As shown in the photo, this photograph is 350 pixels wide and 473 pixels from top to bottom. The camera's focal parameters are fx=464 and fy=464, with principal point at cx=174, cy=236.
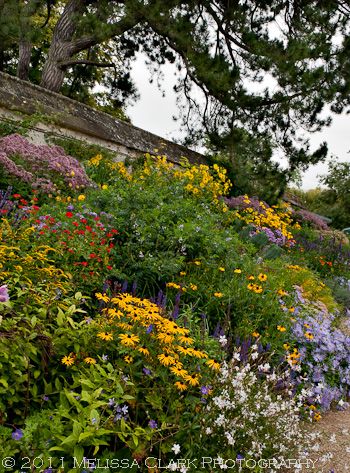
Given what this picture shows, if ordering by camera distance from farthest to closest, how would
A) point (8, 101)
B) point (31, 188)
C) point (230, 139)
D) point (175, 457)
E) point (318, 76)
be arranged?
point (230, 139) → point (318, 76) → point (8, 101) → point (31, 188) → point (175, 457)

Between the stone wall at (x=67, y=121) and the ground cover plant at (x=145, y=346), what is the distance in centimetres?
246

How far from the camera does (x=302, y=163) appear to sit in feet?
33.6

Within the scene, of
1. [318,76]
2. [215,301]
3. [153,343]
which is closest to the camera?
[153,343]

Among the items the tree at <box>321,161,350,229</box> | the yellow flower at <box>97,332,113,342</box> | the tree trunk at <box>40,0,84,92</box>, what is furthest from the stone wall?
the tree at <box>321,161,350,229</box>

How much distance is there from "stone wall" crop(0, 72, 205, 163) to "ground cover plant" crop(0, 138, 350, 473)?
2.46 meters

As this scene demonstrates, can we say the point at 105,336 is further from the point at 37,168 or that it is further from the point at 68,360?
the point at 37,168

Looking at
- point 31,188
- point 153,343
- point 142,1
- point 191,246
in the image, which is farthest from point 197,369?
point 142,1

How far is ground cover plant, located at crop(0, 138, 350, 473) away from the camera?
1.92 m

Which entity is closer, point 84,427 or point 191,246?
point 84,427

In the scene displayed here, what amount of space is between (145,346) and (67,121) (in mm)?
6242

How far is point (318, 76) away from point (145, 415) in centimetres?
785

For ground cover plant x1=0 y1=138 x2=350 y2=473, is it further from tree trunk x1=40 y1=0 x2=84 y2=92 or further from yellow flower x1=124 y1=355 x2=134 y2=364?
tree trunk x1=40 y1=0 x2=84 y2=92

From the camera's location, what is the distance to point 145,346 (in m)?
2.23

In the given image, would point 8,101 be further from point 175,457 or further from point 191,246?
point 175,457
